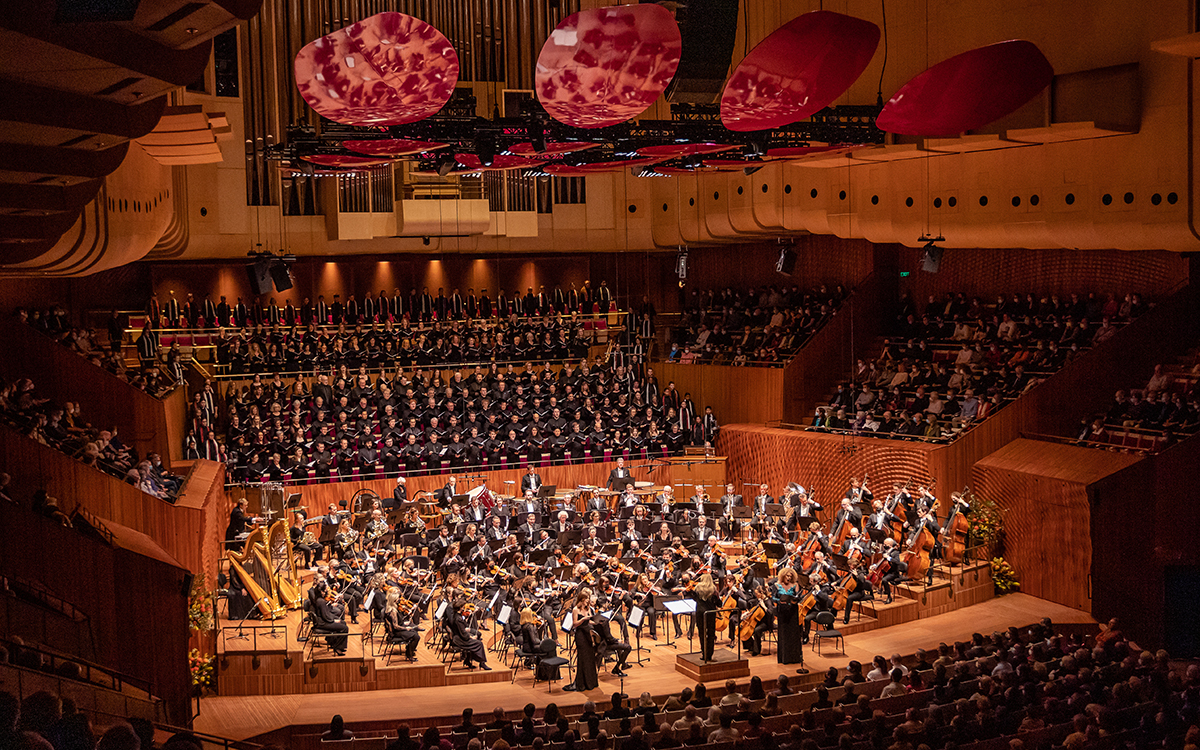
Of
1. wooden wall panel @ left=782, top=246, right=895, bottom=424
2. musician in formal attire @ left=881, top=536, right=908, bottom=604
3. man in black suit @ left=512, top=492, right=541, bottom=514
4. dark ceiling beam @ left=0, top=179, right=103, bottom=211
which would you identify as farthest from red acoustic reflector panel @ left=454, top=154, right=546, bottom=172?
wooden wall panel @ left=782, top=246, right=895, bottom=424

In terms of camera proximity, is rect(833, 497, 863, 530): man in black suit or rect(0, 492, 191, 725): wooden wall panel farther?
rect(833, 497, 863, 530): man in black suit

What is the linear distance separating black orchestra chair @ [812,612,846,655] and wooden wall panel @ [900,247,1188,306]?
694cm

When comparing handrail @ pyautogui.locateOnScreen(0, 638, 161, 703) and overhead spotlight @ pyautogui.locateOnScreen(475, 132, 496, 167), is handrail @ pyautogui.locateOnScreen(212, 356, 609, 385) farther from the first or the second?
handrail @ pyautogui.locateOnScreen(0, 638, 161, 703)

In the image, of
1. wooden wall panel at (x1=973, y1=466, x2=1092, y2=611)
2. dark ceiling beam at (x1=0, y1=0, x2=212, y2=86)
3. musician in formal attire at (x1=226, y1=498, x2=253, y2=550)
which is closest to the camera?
dark ceiling beam at (x1=0, y1=0, x2=212, y2=86)

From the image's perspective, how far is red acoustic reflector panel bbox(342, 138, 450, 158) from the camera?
10.4m

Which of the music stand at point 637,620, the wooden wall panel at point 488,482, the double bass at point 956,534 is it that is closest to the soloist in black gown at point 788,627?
the music stand at point 637,620

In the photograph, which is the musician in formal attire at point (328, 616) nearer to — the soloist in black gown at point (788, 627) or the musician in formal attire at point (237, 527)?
the musician in formal attire at point (237, 527)

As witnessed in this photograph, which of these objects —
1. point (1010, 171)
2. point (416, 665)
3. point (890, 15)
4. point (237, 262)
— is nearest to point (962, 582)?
point (1010, 171)

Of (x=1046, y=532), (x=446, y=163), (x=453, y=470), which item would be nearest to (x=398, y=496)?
(x=453, y=470)

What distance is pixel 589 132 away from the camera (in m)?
11.2

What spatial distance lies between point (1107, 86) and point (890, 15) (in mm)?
3703

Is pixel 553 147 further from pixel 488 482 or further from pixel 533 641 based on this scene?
pixel 488 482

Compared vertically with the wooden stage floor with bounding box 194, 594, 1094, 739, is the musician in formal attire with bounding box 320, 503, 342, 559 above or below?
above

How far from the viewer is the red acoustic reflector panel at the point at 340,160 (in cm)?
1127
